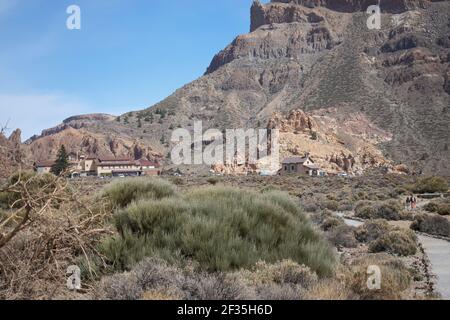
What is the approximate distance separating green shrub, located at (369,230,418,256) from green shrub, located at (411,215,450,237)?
16.5ft

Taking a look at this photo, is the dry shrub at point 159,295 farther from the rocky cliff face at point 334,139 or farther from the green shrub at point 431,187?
the rocky cliff face at point 334,139

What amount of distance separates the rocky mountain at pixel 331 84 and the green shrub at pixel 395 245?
71.3 m

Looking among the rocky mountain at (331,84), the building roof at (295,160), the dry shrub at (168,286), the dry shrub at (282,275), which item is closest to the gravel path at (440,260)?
the dry shrub at (282,275)

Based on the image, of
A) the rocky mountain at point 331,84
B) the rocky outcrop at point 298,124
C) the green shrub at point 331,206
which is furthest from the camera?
the rocky mountain at point 331,84

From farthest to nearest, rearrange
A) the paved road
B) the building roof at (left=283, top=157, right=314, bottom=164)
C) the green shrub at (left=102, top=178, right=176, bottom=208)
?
the building roof at (left=283, top=157, right=314, bottom=164) → the green shrub at (left=102, top=178, right=176, bottom=208) → the paved road

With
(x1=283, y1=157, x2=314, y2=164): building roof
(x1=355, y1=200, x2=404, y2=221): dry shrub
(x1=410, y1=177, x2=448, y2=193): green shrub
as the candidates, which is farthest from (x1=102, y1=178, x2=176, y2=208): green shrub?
(x1=283, y1=157, x2=314, y2=164): building roof

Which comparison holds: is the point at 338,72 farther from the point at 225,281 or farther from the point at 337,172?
Answer: the point at 225,281

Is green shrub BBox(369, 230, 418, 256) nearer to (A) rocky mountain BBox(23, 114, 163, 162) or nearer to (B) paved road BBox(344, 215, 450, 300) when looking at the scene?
(B) paved road BBox(344, 215, 450, 300)

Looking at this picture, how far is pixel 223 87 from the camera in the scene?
154 metres

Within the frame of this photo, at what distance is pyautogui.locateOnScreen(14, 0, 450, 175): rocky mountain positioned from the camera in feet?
327

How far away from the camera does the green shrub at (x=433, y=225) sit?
18.8 metres

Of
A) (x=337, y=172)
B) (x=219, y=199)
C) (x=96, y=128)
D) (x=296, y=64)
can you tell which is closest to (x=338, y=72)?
(x=296, y=64)

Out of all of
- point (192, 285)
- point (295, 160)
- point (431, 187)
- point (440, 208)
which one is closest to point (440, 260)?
point (192, 285)

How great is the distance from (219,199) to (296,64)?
146 meters
